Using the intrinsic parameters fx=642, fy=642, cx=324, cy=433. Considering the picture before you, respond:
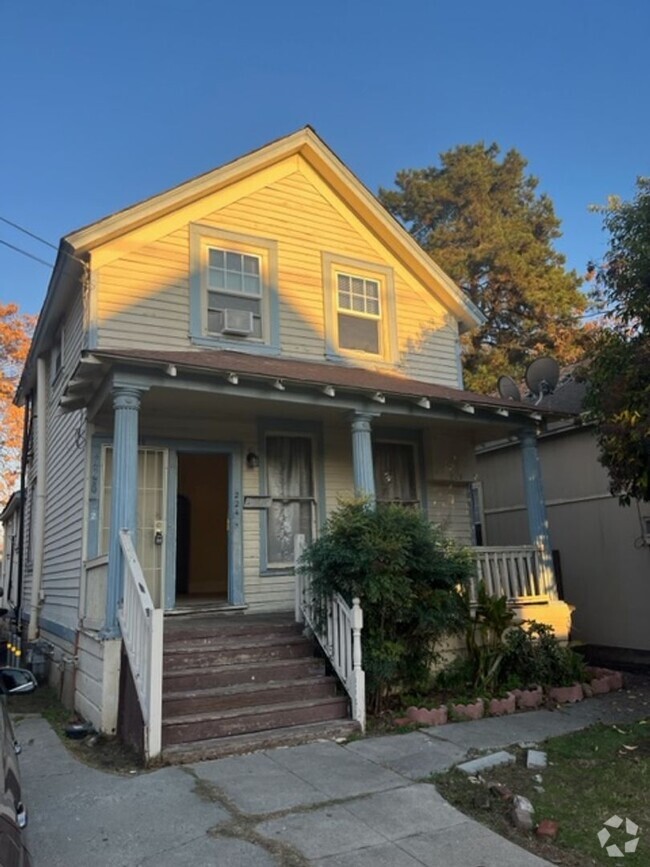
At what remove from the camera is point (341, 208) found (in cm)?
1042

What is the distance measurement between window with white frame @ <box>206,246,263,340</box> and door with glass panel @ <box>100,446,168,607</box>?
6.63 ft

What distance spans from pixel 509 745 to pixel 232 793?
246 centimetres

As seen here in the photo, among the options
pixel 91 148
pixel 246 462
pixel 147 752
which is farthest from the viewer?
pixel 91 148

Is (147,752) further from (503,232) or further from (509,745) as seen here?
(503,232)

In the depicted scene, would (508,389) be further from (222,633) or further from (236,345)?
(222,633)

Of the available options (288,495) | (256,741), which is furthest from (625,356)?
(256,741)

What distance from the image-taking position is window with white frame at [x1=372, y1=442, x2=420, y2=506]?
9.84 m

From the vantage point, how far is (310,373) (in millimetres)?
8008

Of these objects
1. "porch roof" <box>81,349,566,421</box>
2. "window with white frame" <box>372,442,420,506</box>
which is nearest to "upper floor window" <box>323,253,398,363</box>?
"porch roof" <box>81,349,566,421</box>

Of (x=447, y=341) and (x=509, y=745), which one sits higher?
(x=447, y=341)

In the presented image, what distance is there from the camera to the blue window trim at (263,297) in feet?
29.1

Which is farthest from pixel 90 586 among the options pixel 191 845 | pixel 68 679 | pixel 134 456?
pixel 191 845

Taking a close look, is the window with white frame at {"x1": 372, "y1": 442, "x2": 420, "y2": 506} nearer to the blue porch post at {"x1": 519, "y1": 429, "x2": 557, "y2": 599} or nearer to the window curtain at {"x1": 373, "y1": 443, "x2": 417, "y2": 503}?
the window curtain at {"x1": 373, "y1": 443, "x2": 417, "y2": 503}

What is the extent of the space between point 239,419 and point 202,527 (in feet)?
13.4
